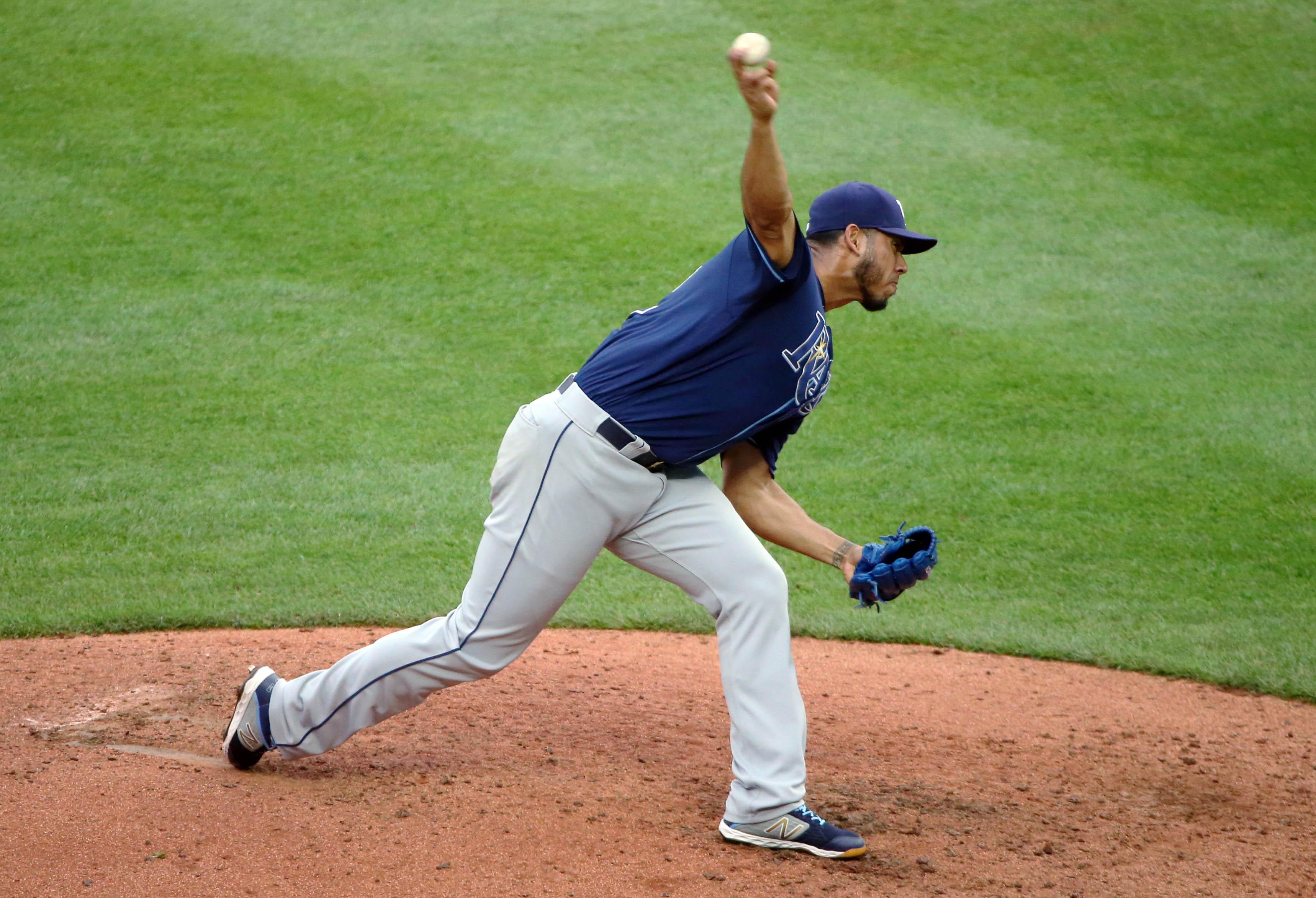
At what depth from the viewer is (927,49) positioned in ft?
39.7

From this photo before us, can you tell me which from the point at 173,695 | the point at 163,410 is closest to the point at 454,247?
the point at 163,410

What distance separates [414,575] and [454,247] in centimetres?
412

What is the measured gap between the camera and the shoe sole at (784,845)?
9.95 ft

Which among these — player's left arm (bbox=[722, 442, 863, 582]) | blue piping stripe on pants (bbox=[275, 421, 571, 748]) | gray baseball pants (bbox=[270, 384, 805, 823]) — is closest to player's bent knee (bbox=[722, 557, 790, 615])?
gray baseball pants (bbox=[270, 384, 805, 823])

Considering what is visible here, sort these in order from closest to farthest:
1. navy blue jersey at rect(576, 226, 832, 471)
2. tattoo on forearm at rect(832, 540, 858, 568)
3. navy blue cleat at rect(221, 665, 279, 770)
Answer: navy blue jersey at rect(576, 226, 832, 471) < tattoo on forearm at rect(832, 540, 858, 568) < navy blue cleat at rect(221, 665, 279, 770)

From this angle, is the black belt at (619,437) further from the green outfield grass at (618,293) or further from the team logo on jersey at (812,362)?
the green outfield grass at (618,293)

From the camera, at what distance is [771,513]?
131 inches

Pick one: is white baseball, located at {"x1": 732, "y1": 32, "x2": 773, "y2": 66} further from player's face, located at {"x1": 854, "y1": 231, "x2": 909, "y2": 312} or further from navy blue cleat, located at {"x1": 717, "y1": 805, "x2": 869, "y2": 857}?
navy blue cleat, located at {"x1": 717, "y1": 805, "x2": 869, "y2": 857}

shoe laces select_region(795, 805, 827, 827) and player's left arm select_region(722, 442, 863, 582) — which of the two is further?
player's left arm select_region(722, 442, 863, 582)

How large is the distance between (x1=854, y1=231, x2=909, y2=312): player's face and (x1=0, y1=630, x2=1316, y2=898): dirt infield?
1.37 meters

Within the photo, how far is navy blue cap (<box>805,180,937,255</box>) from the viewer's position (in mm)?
3133

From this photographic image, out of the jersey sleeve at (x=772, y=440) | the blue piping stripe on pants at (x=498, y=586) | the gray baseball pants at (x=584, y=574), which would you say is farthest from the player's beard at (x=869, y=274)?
the blue piping stripe on pants at (x=498, y=586)

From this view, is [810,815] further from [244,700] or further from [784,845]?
[244,700]

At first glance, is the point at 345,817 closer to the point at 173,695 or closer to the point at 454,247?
the point at 173,695
